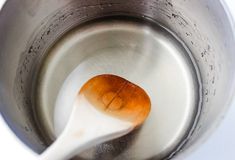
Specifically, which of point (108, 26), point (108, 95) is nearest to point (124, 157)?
point (108, 95)

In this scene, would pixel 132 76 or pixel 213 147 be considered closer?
pixel 213 147

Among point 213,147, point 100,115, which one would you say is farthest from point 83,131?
point 213,147

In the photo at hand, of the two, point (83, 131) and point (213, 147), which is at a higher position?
point (213, 147)

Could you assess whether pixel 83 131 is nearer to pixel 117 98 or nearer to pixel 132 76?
pixel 117 98

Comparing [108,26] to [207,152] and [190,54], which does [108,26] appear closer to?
[190,54]

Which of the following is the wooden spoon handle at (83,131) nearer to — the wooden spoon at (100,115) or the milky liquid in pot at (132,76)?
the wooden spoon at (100,115)

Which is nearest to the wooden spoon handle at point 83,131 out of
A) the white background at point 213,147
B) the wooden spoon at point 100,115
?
the wooden spoon at point 100,115

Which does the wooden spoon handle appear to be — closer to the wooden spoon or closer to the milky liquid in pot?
the wooden spoon
